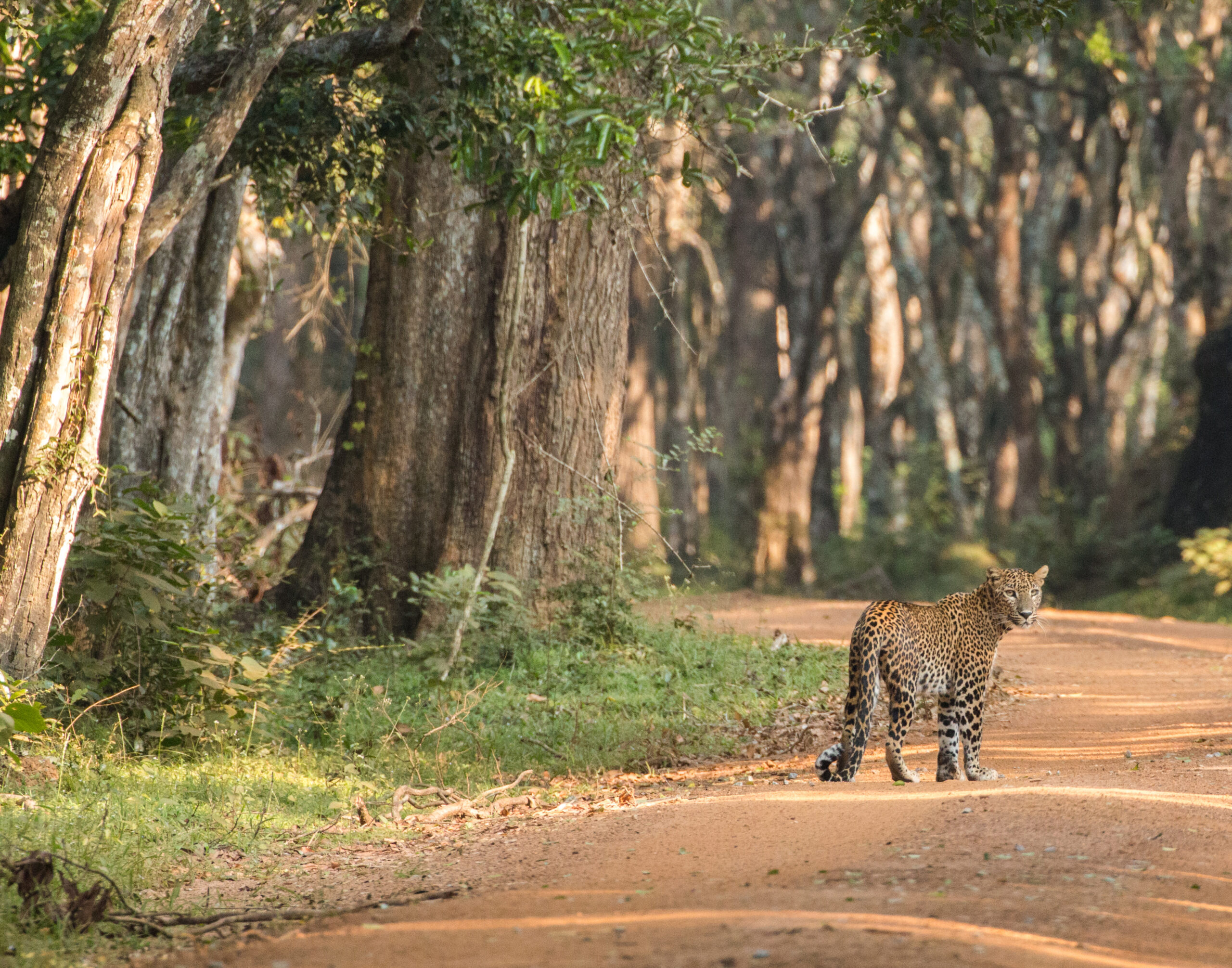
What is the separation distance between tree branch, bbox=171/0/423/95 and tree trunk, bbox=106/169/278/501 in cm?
244

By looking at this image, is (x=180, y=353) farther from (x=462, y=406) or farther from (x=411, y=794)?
(x=411, y=794)

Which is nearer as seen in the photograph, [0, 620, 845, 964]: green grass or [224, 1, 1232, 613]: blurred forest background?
[0, 620, 845, 964]: green grass

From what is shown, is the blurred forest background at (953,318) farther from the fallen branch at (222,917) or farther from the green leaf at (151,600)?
the fallen branch at (222,917)

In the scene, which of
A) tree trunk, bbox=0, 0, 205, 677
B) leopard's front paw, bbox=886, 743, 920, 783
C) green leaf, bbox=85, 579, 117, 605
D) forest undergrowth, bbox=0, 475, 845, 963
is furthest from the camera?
green leaf, bbox=85, 579, 117, 605

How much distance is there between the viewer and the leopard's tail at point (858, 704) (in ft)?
24.7

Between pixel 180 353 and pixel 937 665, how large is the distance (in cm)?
791

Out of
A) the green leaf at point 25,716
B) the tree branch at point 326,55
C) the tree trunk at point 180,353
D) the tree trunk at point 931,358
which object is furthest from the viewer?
the tree trunk at point 931,358

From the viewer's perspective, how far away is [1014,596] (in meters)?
8.09

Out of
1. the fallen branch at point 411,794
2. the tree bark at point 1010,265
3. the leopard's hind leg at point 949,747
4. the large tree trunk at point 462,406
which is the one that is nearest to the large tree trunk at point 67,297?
the fallen branch at point 411,794

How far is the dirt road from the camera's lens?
4.36m

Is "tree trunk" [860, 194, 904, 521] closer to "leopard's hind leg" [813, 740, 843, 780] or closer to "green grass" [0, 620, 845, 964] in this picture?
"green grass" [0, 620, 845, 964]

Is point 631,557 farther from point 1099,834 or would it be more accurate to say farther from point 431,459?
point 1099,834

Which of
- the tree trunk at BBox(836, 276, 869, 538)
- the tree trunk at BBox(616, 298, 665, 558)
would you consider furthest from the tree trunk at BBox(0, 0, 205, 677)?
the tree trunk at BBox(836, 276, 869, 538)

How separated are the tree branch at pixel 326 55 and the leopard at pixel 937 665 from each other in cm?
509
